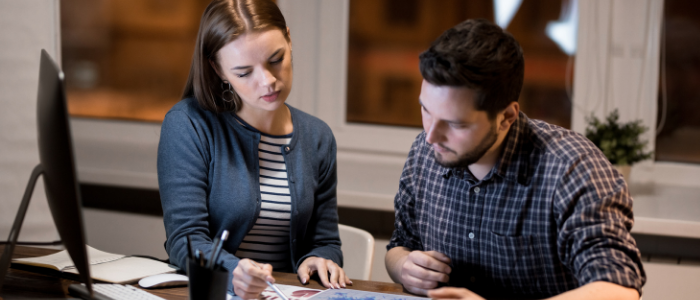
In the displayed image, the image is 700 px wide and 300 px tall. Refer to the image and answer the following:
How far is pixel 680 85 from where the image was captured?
2217mm

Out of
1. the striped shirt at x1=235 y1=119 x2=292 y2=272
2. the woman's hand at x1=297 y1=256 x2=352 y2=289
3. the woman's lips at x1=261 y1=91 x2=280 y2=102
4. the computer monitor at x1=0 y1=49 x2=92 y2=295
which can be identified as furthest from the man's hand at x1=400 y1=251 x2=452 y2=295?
the computer monitor at x1=0 y1=49 x2=92 y2=295

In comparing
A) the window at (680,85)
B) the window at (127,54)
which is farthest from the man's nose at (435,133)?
the window at (127,54)

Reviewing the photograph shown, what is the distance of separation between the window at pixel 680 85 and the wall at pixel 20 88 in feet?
7.27

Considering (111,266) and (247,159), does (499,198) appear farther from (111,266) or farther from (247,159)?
(111,266)

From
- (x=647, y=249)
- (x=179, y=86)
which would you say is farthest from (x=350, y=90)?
(x=647, y=249)

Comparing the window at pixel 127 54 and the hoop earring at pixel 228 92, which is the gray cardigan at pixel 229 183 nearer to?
the hoop earring at pixel 228 92

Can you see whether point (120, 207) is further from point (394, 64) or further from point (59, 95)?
point (59, 95)

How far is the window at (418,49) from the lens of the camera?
232 centimetres

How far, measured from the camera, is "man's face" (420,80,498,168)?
3.35ft

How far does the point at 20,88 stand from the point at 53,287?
109 cm

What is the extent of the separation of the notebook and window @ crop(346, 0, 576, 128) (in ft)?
4.83

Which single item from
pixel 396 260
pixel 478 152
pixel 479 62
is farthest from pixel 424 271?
pixel 479 62

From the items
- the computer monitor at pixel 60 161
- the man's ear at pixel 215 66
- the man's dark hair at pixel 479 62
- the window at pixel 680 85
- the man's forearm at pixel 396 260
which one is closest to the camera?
the computer monitor at pixel 60 161

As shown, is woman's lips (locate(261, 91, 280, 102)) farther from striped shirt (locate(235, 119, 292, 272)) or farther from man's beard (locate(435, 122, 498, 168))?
man's beard (locate(435, 122, 498, 168))
